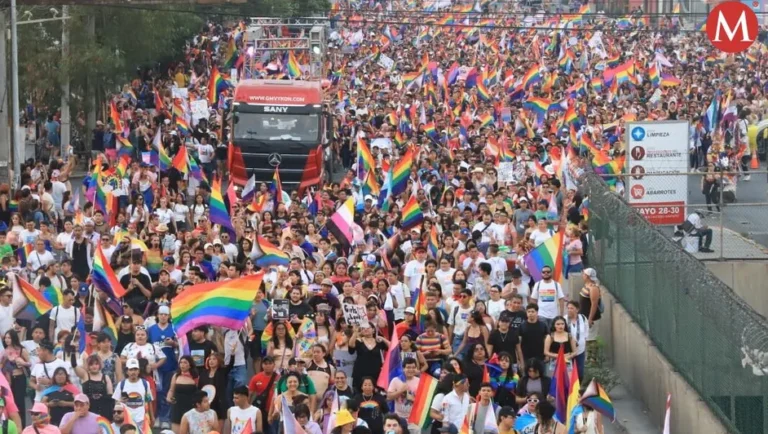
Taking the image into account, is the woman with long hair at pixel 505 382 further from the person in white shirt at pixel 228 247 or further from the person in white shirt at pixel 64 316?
the person in white shirt at pixel 228 247

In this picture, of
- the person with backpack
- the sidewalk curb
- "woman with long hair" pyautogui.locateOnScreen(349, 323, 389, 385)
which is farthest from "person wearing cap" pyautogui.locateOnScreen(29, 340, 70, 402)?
the person with backpack

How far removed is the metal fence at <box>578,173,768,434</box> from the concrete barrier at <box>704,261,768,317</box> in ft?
5.57

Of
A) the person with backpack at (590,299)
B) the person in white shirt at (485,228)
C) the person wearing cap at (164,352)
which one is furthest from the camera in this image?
the person in white shirt at (485,228)

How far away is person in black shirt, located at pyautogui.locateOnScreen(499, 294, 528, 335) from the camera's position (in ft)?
58.1

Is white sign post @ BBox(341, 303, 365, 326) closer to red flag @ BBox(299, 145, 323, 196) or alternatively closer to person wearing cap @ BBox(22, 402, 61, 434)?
person wearing cap @ BBox(22, 402, 61, 434)

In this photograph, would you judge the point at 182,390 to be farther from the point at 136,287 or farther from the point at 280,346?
the point at 136,287

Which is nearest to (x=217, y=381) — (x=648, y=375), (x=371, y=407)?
(x=371, y=407)

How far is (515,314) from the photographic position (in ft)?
58.4

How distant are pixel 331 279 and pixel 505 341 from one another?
268cm

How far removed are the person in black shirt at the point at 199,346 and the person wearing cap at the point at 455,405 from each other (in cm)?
232

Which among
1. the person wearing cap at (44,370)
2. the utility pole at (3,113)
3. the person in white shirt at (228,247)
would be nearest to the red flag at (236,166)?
the utility pole at (3,113)

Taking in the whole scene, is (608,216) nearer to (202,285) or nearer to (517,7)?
(202,285)

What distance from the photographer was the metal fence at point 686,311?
48.9ft

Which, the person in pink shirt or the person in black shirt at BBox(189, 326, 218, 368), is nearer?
the person in pink shirt
